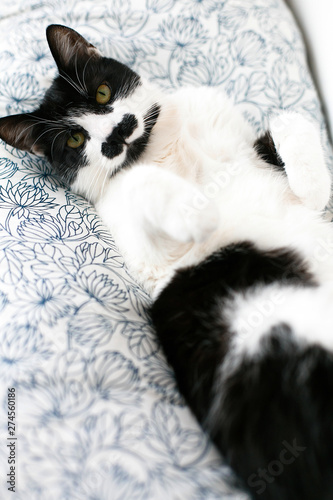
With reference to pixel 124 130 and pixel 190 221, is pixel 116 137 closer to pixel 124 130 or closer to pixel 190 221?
pixel 124 130

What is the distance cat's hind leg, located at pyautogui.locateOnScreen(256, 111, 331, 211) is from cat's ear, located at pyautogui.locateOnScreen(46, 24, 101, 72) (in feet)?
2.23

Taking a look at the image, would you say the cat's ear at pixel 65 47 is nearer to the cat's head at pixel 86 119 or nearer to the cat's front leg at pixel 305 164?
the cat's head at pixel 86 119

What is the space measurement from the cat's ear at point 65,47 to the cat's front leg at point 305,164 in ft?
2.26

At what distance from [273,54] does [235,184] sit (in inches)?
29.8

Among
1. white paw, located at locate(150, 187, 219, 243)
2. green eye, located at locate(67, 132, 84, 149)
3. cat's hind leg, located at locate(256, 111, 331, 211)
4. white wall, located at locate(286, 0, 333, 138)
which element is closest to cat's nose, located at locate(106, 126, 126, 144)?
green eye, located at locate(67, 132, 84, 149)

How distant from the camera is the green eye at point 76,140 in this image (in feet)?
4.01

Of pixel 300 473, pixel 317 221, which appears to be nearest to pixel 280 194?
pixel 317 221

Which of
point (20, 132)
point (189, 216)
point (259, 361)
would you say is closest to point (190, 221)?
point (189, 216)

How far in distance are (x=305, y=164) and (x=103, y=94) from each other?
651mm

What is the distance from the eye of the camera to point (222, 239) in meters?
1.04

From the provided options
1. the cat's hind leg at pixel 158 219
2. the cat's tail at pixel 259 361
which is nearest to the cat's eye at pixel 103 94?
the cat's hind leg at pixel 158 219

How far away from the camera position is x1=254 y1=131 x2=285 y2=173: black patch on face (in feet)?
4.05

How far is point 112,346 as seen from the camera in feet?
2.98

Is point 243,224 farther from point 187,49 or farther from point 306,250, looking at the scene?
point 187,49
